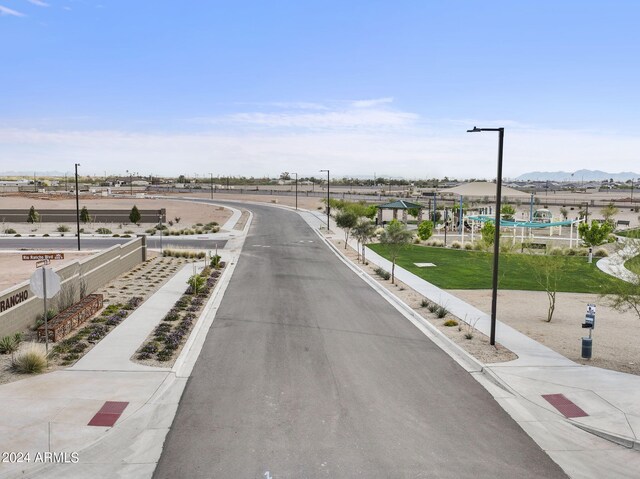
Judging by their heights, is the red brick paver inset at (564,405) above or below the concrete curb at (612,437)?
above

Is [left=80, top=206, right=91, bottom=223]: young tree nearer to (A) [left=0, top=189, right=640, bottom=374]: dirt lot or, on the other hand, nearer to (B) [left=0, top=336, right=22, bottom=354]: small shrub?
(A) [left=0, top=189, right=640, bottom=374]: dirt lot

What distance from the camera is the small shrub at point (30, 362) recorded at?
45.4 ft

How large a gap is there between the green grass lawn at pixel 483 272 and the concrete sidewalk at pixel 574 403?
7.73 meters

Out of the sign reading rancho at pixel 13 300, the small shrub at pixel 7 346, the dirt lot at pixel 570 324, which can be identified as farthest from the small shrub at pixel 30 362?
the dirt lot at pixel 570 324

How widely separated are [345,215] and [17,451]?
33.0 meters

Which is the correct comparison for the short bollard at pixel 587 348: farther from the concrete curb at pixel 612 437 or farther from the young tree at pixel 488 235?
the young tree at pixel 488 235

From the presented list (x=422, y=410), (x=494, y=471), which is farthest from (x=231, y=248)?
(x=494, y=471)

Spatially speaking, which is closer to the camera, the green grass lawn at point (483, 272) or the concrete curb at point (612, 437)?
the concrete curb at point (612, 437)

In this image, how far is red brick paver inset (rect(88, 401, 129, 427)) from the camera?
1115 centimetres

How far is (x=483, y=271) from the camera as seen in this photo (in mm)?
32562

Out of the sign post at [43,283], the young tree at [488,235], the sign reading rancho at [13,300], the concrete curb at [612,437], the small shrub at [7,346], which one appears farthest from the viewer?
the young tree at [488,235]

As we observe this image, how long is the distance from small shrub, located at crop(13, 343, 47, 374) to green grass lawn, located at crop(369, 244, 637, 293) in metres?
18.9

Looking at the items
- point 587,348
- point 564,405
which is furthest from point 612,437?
point 587,348

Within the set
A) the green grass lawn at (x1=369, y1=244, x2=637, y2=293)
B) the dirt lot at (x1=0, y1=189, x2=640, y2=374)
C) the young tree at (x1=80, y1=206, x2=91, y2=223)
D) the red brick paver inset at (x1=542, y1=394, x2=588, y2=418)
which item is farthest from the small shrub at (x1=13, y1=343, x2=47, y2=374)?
the young tree at (x1=80, y1=206, x2=91, y2=223)
